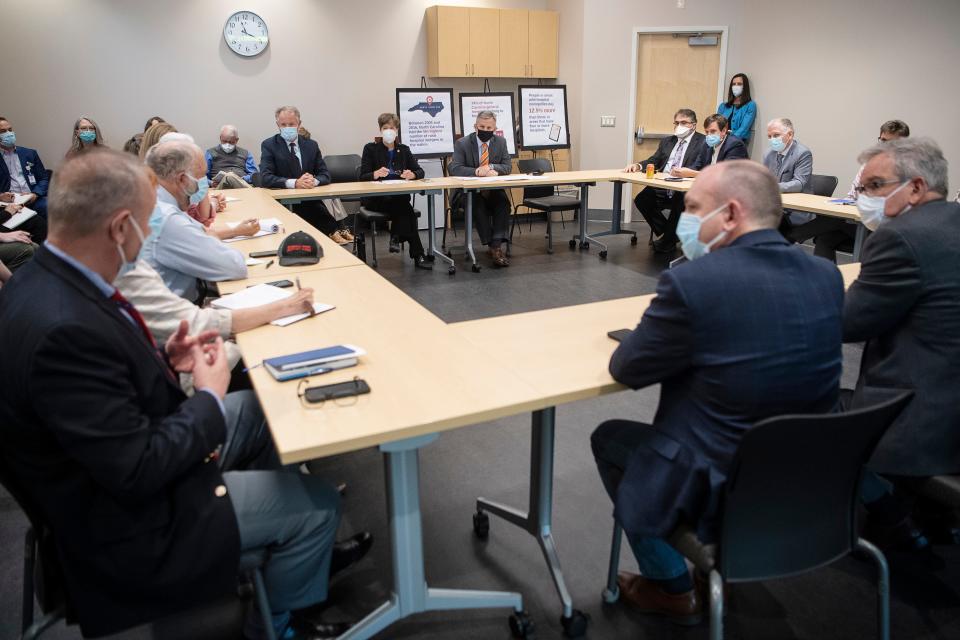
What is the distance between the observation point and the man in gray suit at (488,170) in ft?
19.5

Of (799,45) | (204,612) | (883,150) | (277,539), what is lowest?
(204,612)

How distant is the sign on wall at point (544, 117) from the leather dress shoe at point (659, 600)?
658 cm

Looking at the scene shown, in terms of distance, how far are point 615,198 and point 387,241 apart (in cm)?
246

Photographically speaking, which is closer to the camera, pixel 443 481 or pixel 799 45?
pixel 443 481

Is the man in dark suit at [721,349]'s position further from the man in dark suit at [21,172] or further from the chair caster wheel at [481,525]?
the man in dark suit at [21,172]

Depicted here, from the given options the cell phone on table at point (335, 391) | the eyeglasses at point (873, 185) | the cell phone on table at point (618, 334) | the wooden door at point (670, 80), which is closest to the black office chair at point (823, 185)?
the wooden door at point (670, 80)

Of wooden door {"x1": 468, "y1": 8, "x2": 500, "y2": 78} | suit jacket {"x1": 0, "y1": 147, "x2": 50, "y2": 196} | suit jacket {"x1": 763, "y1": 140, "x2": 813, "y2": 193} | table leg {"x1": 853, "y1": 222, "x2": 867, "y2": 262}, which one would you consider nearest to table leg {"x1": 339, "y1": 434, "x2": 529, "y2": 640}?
table leg {"x1": 853, "y1": 222, "x2": 867, "y2": 262}

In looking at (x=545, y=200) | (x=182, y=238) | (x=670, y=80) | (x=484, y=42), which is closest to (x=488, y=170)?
(x=545, y=200)

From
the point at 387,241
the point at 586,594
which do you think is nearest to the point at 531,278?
the point at 387,241

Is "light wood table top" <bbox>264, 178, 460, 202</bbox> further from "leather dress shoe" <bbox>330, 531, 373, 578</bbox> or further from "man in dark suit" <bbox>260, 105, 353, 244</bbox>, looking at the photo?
"leather dress shoe" <bbox>330, 531, 373, 578</bbox>

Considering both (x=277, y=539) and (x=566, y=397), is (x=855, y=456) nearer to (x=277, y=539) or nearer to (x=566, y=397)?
(x=566, y=397)

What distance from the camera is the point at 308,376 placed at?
63.4 inches

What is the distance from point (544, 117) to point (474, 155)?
210 cm

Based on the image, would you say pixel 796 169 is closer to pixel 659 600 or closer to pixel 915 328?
pixel 915 328
